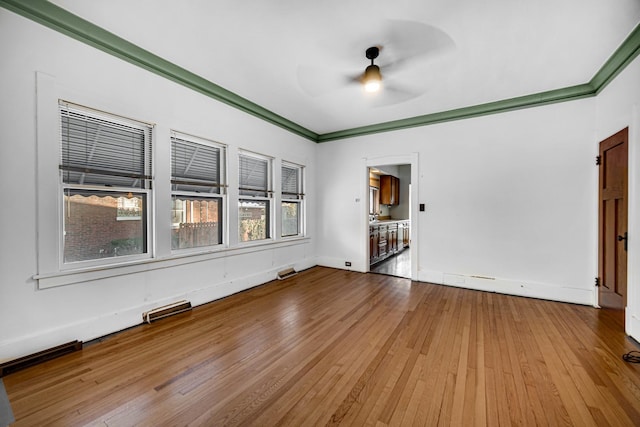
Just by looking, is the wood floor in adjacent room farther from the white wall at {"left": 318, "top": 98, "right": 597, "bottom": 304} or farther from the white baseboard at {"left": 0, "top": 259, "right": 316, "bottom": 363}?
the white wall at {"left": 318, "top": 98, "right": 597, "bottom": 304}

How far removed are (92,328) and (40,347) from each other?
332mm

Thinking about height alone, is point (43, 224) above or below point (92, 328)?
above

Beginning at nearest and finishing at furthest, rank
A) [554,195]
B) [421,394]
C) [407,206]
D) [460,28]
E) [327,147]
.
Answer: [421,394] → [460,28] → [554,195] → [327,147] → [407,206]

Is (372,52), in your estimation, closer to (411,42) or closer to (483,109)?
(411,42)

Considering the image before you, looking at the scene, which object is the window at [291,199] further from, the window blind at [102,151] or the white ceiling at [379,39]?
the window blind at [102,151]

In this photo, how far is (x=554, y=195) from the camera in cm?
350

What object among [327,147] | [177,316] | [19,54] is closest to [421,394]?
[177,316]

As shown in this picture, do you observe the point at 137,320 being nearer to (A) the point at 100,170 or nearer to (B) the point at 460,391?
(A) the point at 100,170

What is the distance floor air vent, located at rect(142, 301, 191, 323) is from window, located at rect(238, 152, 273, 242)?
1.21 m

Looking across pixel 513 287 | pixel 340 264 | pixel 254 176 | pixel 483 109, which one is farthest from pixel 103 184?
pixel 513 287

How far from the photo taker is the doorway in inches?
216

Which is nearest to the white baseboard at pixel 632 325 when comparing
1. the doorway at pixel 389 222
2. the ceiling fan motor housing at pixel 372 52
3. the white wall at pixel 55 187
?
the doorway at pixel 389 222

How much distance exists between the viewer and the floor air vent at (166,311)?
2713mm

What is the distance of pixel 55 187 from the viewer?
2172 mm
